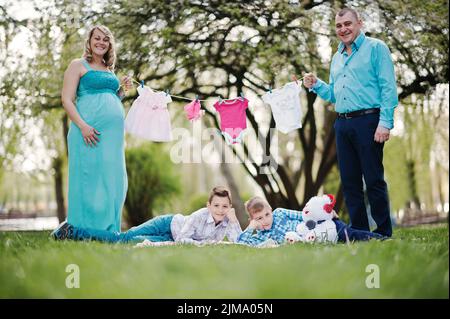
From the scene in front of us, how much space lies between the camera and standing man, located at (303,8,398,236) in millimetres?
4531

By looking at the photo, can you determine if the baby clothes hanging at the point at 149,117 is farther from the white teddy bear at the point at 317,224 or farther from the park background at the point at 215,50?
the white teddy bear at the point at 317,224

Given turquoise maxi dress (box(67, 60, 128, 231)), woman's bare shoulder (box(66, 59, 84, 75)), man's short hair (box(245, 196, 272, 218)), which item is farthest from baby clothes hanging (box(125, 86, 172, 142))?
man's short hair (box(245, 196, 272, 218))

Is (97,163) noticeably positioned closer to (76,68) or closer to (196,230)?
(76,68)

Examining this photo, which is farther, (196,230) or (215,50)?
(215,50)

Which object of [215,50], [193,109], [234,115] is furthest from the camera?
[215,50]

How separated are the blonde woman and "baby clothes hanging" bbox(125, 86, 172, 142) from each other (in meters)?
0.81

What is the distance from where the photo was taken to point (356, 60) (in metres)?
4.73

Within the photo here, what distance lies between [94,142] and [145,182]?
7.11 m

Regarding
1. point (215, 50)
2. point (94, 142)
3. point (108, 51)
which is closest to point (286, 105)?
point (108, 51)

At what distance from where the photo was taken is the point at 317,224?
184 inches

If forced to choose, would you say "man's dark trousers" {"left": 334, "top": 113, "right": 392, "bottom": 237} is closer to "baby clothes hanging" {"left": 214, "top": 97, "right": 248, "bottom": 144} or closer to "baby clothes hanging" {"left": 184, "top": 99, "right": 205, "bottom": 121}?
"baby clothes hanging" {"left": 214, "top": 97, "right": 248, "bottom": 144}

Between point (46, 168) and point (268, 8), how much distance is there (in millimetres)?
8276

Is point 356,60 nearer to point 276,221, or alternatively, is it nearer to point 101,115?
point 276,221
